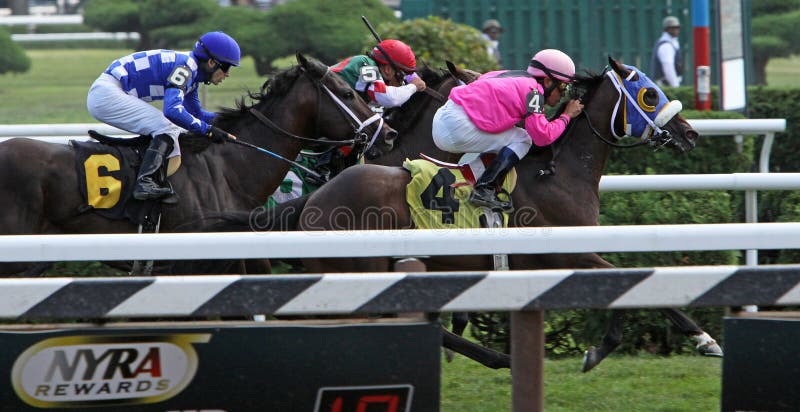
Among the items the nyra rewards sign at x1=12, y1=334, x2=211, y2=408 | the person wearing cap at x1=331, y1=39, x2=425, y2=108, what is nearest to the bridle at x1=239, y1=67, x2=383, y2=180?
the person wearing cap at x1=331, y1=39, x2=425, y2=108

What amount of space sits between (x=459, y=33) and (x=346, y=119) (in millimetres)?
4752

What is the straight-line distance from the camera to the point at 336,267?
15.6 feet

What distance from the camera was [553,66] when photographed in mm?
5250

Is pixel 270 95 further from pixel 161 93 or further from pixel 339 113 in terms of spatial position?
pixel 161 93

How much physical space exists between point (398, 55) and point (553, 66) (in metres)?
1.52

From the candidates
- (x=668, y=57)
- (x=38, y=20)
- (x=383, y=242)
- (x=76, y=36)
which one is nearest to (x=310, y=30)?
(x=76, y=36)

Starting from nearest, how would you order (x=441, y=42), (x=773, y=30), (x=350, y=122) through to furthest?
(x=350, y=122) → (x=441, y=42) → (x=773, y=30)

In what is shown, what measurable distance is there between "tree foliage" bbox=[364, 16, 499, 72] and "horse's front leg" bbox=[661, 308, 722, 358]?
227 inches

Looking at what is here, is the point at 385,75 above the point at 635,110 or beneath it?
above

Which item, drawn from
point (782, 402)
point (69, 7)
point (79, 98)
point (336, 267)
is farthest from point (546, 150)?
point (69, 7)

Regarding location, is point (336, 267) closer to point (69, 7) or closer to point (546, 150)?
point (546, 150)

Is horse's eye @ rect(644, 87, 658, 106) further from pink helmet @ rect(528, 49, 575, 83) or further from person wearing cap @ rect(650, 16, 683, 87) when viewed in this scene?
person wearing cap @ rect(650, 16, 683, 87)

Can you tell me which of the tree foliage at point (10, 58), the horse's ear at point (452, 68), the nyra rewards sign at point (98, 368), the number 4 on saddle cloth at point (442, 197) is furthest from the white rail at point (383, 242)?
the tree foliage at point (10, 58)

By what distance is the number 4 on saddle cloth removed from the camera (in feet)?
15.7
